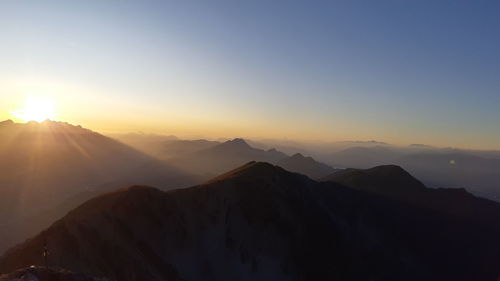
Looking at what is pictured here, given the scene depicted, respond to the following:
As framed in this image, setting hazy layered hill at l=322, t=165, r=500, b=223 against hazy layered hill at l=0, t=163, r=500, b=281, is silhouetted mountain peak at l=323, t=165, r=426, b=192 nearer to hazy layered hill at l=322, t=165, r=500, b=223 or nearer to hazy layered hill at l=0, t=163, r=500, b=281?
hazy layered hill at l=322, t=165, r=500, b=223

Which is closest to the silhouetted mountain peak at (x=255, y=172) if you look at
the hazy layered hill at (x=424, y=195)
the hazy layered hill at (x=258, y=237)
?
the hazy layered hill at (x=258, y=237)

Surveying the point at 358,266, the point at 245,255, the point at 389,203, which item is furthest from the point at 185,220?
the point at 389,203

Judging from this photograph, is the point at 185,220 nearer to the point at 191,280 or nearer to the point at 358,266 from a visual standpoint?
the point at 191,280

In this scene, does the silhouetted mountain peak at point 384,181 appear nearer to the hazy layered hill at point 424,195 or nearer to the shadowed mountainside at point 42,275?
the hazy layered hill at point 424,195

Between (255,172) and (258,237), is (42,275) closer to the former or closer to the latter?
(258,237)

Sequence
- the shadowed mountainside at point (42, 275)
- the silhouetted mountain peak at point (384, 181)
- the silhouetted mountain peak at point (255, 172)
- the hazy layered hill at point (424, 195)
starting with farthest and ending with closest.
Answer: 1. the silhouetted mountain peak at point (384, 181)
2. the hazy layered hill at point (424, 195)
3. the silhouetted mountain peak at point (255, 172)
4. the shadowed mountainside at point (42, 275)

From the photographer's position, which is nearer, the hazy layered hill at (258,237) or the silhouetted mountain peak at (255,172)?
the hazy layered hill at (258,237)

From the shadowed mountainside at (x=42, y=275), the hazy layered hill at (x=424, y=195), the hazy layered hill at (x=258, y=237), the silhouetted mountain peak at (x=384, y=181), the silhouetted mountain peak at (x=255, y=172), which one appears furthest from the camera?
the silhouetted mountain peak at (x=384, y=181)

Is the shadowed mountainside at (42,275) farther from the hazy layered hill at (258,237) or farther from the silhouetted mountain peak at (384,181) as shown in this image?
the silhouetted mountain peak at (384,181)

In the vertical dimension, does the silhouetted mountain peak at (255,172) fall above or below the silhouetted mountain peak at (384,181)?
above

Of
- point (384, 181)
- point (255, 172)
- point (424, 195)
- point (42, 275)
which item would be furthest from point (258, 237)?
point (424, 195)
